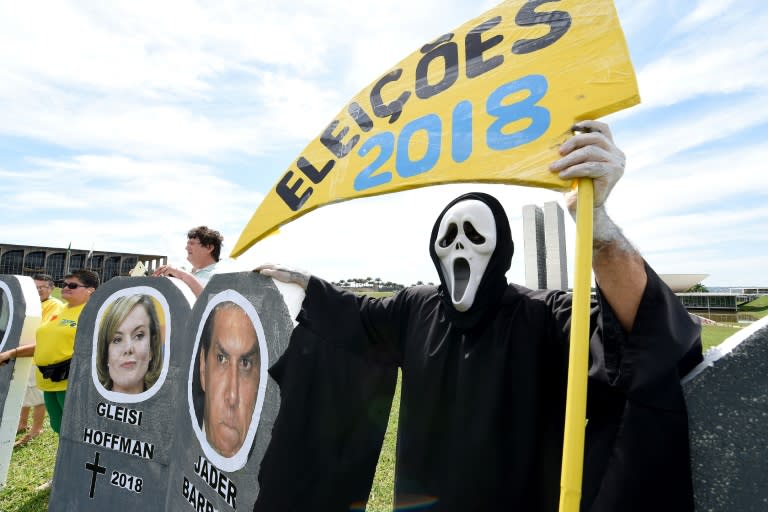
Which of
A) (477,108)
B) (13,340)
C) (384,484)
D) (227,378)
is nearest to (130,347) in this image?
(227,378)

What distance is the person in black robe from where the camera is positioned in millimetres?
1179

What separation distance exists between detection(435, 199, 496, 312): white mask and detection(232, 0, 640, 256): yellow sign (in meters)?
0.30

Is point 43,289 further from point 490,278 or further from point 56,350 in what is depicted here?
point 490,278

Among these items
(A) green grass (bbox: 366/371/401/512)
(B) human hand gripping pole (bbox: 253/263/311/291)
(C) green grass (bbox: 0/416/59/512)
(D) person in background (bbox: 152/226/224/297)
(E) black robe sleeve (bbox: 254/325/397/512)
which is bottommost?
(C) green grass (bbox: 0/416/59/512)

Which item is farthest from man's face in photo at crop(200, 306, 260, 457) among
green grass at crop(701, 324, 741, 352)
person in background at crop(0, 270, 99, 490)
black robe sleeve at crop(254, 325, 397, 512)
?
green grass at crop(701, 324, 741, 352)

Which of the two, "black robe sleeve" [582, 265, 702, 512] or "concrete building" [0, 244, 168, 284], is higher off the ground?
"concrete building" [0, 244, 168, 284]

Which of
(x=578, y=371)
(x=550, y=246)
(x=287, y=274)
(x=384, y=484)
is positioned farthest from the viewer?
(x=384, y=484)

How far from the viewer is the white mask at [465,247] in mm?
1713

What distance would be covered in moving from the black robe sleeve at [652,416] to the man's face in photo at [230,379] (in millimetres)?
1833

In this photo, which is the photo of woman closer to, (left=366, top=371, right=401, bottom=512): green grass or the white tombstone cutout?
the white tombstone cutout

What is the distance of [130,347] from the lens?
3545mm

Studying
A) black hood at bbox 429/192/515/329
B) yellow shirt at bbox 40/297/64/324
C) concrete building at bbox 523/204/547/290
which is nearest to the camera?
black hood at bbox 429/192/515/329

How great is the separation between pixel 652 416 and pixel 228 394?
7.21ft

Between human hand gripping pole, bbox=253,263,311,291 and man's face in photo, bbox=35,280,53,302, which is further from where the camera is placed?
man's face in photo, bbox=35,280,53,302
